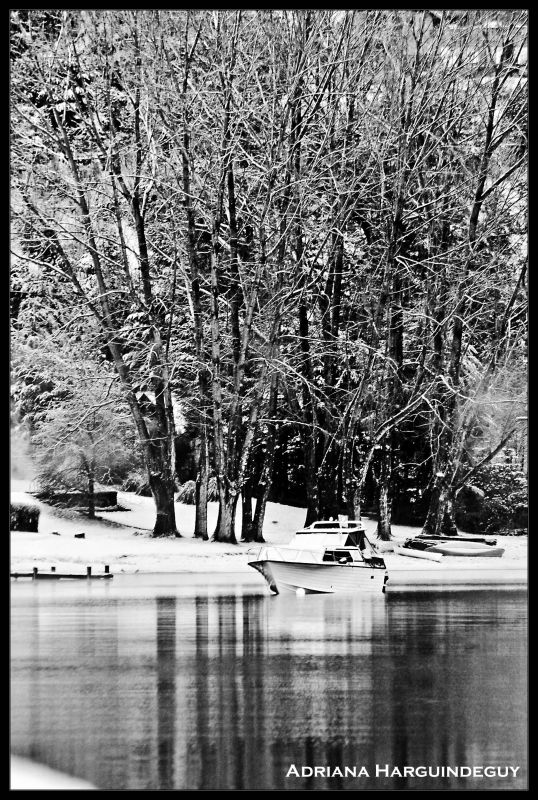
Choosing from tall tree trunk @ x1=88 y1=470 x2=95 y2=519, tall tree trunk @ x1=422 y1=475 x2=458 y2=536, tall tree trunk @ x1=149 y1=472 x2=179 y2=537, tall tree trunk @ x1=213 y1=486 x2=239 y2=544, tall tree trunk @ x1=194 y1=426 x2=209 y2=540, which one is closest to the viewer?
tall tree trunk @ x1=213 y1=486 x2=239 y2=544

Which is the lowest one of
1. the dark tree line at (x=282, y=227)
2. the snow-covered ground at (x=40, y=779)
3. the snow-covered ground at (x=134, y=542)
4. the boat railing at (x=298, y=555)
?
the snow-covered ground at (x=134, y=542)

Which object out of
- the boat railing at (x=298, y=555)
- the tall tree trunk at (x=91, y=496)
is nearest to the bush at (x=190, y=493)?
the tall tree trunk at (x=91, y=496)

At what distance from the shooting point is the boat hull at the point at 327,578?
31125 mm

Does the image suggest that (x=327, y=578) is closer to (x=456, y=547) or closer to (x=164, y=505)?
(x=164, y=505)

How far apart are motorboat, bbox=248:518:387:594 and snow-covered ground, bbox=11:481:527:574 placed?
5.04 metres

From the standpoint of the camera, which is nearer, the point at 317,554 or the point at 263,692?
the point at 263,692

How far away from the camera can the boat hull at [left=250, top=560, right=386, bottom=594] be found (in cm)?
3112

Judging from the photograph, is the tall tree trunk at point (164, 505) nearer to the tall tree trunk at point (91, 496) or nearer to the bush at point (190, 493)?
the tall tree trunk at point (91, 496)

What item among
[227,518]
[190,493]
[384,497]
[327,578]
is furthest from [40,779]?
[190,493]

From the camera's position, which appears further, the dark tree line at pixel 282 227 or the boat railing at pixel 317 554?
the dark tree line at pixel 282 227

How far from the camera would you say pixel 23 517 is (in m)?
42.2

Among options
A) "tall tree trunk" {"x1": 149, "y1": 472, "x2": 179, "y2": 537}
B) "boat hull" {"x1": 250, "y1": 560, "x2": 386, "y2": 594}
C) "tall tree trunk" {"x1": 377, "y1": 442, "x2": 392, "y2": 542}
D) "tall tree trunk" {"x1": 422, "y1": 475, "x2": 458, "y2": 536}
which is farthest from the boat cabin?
"tall tree trunk" {"x1": 422, "y1": 475, "x2": 458, "y2": 536}

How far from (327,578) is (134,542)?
10398 millimetres

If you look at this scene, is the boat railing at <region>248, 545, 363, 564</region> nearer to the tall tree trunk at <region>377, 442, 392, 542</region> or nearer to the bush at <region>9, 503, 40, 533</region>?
the tall tree trunk at <region>377, 442, 392, 542</region>
